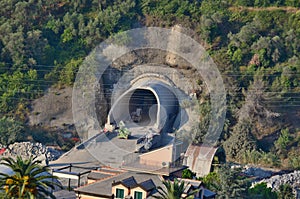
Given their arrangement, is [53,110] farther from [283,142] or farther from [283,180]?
[283,180]

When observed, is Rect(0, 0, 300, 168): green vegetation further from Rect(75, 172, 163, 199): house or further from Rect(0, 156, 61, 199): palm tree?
Rect(0, 156, 61, 199): palm tree

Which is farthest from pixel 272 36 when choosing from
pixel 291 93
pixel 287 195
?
pixel 287 195

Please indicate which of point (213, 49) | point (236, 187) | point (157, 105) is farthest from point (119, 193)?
point (213, 49)

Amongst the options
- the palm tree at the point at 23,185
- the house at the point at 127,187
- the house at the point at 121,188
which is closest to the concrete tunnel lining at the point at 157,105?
the house at the point at 127,187

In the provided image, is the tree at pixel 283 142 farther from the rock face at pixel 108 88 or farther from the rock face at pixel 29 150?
the rock face at pixel 29 150

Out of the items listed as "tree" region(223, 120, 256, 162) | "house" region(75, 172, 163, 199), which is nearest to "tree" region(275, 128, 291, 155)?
"tree" region(223, 120, 256, 162)
